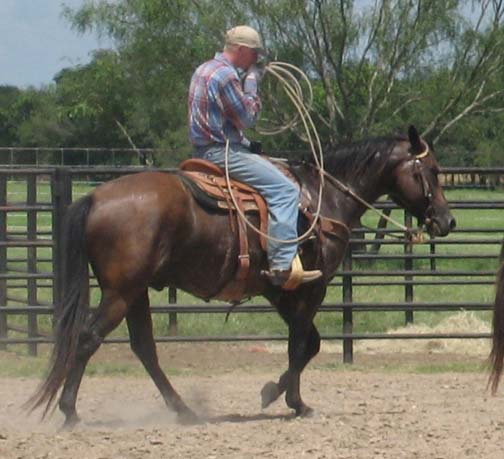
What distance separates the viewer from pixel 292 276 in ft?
22.1

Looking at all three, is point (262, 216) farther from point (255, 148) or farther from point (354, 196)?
point (354, 196)

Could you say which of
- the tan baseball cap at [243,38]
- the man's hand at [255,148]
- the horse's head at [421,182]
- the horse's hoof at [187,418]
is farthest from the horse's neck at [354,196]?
the horse's hoof at [187,418]

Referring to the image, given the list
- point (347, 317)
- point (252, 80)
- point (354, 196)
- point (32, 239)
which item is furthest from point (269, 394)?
point (32, 239)

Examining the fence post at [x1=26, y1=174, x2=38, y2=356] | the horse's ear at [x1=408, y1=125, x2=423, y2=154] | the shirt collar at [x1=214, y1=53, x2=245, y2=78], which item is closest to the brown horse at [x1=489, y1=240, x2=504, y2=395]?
the horse's ear at [x1=408, y1=125, x2=423, y2=154]

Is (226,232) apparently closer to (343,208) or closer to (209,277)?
(209,277)

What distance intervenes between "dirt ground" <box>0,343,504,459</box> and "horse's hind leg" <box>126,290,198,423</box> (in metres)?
0.12

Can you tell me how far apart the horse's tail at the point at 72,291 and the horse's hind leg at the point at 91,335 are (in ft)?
0.15

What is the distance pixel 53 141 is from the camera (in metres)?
49.2

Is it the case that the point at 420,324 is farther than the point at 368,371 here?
Yes

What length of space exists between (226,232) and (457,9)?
43.9 ft

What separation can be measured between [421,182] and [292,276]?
123 centimetres

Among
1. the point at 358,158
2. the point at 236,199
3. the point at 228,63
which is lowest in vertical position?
the point at 236,199

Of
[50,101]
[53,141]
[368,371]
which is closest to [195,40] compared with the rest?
[368,371]

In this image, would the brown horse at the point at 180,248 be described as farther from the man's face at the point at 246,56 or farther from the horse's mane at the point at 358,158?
the man's face at the point at 246,56
